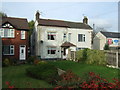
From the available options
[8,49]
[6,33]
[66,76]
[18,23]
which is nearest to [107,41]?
[18,23]

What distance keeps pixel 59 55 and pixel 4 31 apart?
39.9 feet

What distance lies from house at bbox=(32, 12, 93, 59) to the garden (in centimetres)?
794

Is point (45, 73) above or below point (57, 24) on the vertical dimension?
below

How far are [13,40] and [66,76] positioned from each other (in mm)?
17729

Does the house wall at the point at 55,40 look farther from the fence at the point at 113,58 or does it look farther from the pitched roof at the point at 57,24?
the fence at the point at 113,58

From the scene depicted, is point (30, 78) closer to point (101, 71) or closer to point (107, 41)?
point (101, 71)

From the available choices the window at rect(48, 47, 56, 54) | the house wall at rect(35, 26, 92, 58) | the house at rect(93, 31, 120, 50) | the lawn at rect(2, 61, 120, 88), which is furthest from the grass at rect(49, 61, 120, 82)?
the house at rect(93, 31, 120, 50)

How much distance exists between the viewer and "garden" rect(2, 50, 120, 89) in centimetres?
529

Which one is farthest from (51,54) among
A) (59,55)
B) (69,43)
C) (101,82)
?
(101,82)

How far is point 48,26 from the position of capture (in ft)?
90.5

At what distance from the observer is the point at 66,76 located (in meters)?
7.24

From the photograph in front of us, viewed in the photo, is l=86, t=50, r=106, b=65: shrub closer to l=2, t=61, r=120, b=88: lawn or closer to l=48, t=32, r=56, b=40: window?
l=2, t=61, r=120, b=88: lawn

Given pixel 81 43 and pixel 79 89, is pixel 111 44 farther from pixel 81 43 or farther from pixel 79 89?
pixel 79 89

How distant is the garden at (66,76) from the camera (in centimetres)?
529
